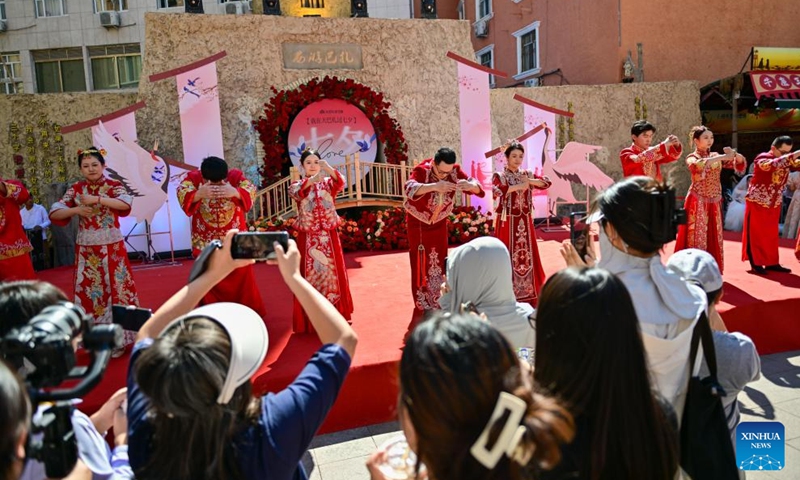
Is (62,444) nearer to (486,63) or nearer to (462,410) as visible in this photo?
→ (462,410)

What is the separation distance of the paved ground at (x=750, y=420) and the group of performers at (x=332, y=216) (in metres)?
1.25

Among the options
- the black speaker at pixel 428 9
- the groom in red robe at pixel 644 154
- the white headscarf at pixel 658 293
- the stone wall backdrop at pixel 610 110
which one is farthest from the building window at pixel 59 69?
the white headscarf at pixel 658 293

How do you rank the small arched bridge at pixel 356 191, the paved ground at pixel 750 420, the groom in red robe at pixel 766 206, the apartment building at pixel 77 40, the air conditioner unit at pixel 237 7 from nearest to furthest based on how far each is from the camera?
the paved ground at pixel 750 420
the groom in red robe at pixel 766 206
the small arched bridge at pixel 356 191
the apartment building at pixel 77 40
the air conditioner unit at pixel 237 7

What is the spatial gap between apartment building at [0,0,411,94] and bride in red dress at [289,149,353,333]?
14407 mm

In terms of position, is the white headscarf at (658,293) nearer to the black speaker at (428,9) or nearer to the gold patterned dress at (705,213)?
the gold patterned dress at (705,213)

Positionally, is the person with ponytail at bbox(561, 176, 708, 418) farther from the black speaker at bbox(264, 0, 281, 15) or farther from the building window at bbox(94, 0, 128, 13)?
the building window at bbox(94, 0, 128, 13)

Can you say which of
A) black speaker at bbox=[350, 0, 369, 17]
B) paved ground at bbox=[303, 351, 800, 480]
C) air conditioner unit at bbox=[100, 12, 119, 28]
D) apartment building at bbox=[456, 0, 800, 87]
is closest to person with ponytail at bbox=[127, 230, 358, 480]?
paved ground at bbox=[303, 351, 800, 480]

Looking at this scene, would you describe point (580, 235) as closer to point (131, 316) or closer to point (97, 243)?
point (131, 316)

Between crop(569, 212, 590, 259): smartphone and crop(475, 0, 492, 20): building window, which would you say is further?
crop(475, 0, 492, 20): building window

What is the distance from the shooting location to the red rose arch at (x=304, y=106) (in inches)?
335

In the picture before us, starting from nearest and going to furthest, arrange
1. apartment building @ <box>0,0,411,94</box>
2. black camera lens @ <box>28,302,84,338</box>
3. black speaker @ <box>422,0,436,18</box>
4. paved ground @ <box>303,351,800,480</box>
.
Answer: black camera lens @ <box>28,302,84,338</box> → paved ground @ <box>303,351,800,480</box> → black speaker @ <box>422,0,436,18</box> → apartment building @ <box>0,0,411,94</box>

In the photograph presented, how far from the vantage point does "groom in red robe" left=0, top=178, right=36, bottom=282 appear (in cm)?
356

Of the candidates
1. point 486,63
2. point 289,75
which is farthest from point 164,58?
point 486,63

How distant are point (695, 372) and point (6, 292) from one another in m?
1.85
